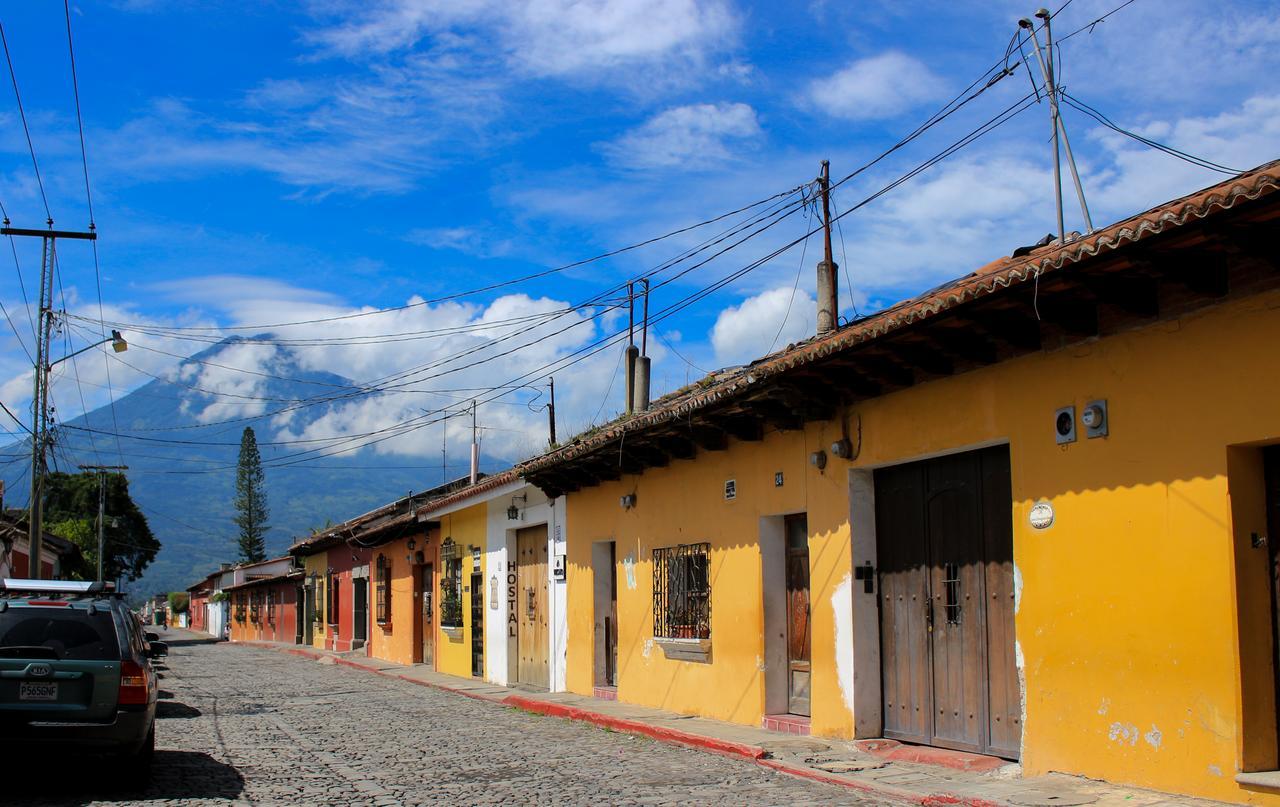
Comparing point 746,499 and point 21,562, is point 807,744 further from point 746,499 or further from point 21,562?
point 21,562

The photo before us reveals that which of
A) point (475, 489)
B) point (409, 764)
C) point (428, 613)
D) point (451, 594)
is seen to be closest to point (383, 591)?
point (428, 613)

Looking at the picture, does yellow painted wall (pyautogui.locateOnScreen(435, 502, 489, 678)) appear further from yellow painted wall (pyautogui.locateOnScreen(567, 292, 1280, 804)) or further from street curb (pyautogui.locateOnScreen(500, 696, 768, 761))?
yellow painted wall (pyautogui.locateOnScreen(567, 292, 1280, 804))

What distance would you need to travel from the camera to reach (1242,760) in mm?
6980

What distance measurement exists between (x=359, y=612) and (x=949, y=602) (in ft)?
93.2

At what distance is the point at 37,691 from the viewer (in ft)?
27.7

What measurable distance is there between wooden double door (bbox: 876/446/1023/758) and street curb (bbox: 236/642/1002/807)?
131 centimetres

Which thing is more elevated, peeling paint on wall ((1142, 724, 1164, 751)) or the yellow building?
the yellow building

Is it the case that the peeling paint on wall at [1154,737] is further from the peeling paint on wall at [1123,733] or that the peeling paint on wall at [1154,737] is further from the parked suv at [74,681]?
the parked suv at [74,681]

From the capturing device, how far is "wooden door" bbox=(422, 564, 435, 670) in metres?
27.9

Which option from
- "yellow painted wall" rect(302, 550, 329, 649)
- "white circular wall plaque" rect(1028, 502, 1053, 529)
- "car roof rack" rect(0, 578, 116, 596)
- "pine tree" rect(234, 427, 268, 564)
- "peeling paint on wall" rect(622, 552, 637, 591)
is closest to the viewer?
"white circular wall plaque" rect(1028, 502, 1053, 529)

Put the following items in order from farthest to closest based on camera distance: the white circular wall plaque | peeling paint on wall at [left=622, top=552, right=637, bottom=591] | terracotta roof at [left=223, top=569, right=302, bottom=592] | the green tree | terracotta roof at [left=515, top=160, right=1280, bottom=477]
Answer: the green tree → terracotta roof at [left=223, top=569, right=302, bottom=592] → peeling paint on wall at [left=622, top=552, right=637, bottom=591] → the white circular wall plaque → terracotta roof at [left=515, top=160, right=1280, bottom=477]

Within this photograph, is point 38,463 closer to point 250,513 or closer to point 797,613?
point 797,613

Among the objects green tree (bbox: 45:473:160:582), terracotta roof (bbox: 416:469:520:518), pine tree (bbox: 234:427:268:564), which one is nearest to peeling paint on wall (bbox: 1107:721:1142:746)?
terracotta roof (bbox: 416:469:520:518)

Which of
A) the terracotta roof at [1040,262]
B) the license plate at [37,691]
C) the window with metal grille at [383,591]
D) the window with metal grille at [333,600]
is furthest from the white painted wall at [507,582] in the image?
the window with metal grille at [333,600]
